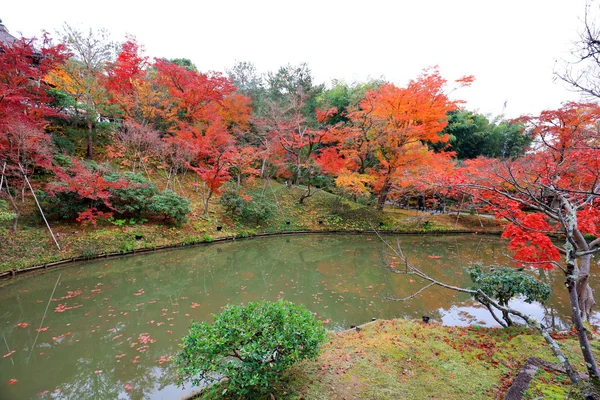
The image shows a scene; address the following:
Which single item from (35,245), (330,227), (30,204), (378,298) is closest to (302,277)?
(378,298)

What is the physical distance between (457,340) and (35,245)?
11184 millimetres

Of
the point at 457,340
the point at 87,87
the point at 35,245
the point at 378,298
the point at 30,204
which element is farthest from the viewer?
the point at 87,87

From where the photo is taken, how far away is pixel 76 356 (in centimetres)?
445

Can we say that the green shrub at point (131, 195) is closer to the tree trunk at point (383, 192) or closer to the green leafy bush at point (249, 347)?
the green leafy bush at point (249, 347)

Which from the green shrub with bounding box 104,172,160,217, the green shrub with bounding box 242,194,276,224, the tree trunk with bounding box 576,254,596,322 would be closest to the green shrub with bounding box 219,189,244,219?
the green shrub with bounding box 242,194,276,224

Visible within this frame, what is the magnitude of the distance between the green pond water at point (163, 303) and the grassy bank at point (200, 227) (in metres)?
0.72

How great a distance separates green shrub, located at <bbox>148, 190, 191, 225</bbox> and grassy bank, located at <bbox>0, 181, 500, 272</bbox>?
40cm

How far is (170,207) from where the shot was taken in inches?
431

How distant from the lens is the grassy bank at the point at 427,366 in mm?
2939

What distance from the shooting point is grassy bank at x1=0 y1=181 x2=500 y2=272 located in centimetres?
831

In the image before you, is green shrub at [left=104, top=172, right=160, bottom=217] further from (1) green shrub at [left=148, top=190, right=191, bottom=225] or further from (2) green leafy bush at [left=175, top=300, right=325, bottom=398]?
(2) green leafy bush at [left=175, top=300, right=325, bottom=398]

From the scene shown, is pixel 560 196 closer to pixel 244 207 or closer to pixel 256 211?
pixel 256 211

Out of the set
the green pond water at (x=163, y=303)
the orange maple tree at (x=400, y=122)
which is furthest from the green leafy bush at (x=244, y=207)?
the orange maple tree at (x=400, y=122)

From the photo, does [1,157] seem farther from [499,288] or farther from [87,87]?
[499,288]
